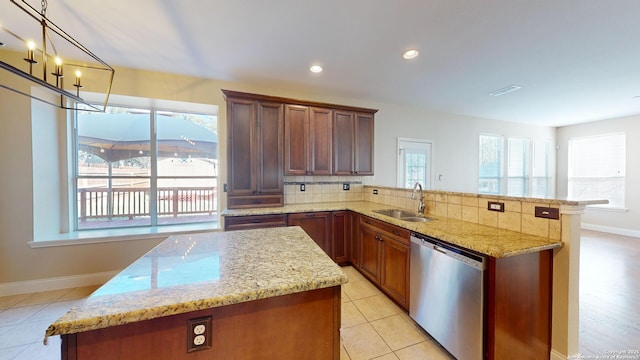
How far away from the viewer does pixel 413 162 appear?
4539mm

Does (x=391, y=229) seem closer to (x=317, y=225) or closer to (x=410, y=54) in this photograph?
(x=317, y=225)

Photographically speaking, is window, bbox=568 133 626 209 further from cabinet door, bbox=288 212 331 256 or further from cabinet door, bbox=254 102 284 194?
cabinet door, bbox=254 102 284 194

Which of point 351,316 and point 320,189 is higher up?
point 320,189

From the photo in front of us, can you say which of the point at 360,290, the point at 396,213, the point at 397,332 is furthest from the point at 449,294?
the point at 396,213

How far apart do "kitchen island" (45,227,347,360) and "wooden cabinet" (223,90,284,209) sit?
5.73 ft

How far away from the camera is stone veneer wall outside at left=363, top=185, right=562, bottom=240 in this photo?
1.63m

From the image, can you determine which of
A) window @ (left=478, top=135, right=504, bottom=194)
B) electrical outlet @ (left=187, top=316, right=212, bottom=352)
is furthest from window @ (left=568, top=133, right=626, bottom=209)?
electrical outlet @ (left=187, top=316, right=212, bottom=352)

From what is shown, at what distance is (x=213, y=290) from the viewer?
89 cm

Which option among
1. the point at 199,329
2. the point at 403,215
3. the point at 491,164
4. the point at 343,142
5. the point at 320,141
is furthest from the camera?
the point at 491,164

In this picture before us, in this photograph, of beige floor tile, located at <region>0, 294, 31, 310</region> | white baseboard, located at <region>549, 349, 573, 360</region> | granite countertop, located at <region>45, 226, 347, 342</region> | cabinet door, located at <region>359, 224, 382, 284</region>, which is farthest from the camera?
cabinet door, located at <region>359, 224, 382, 284</region>

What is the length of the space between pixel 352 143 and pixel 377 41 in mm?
1511

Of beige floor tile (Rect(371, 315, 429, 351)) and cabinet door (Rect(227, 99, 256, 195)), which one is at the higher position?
cabinet door (Rect(227, 99, 256, 195))

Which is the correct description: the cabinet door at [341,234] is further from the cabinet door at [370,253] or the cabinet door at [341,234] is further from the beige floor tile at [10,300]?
the beige floor tile at [10,300]

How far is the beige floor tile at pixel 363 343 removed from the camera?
1731 mm
